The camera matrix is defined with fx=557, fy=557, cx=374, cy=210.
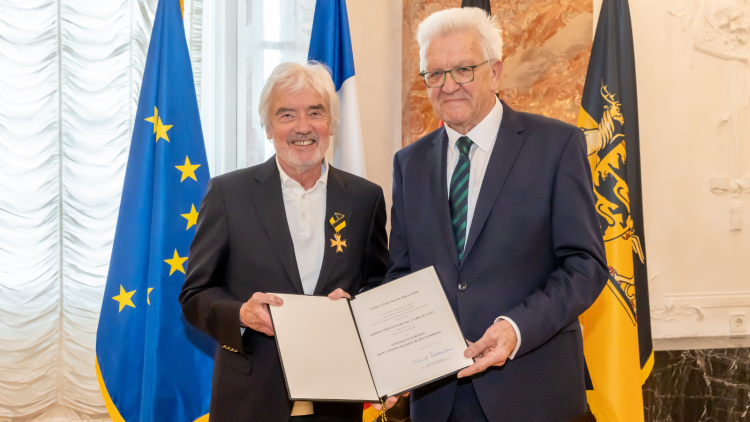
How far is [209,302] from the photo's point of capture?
2.06 metres

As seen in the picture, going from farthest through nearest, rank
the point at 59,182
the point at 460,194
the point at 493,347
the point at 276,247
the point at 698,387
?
the point at 698,387, the point at 59,182, the point at 276,247, the point at 460,194, the point at 493,347

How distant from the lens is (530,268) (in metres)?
1.85

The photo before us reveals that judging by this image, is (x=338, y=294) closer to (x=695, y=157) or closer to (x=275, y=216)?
(x=275, y=216)

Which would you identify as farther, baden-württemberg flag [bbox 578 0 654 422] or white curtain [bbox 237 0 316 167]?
Result: white curtain [bbox 237 0 316 167]

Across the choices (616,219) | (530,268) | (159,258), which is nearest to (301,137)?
(530,268)

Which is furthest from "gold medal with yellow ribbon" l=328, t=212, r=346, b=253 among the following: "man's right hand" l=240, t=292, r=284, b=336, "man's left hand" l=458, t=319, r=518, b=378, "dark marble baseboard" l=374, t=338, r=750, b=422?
"dark marble baseboard" l=374, t=338, r=750, b=422

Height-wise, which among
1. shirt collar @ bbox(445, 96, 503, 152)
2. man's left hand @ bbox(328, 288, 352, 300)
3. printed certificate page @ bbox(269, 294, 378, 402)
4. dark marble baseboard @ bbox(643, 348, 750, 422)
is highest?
shirt collar @ bbox(445, 96, 503, 152)

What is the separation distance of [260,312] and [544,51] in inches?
106

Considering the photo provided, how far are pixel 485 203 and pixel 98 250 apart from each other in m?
2.52

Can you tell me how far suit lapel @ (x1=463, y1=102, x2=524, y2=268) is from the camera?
1.84 m

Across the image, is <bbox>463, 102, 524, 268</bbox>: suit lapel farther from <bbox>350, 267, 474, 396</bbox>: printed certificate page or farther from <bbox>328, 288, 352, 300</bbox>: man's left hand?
<bbox>328, 288, 352, 300</bbox>: man's left hand

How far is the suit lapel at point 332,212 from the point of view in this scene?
213 cm

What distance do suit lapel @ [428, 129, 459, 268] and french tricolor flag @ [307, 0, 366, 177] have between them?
1.15m
